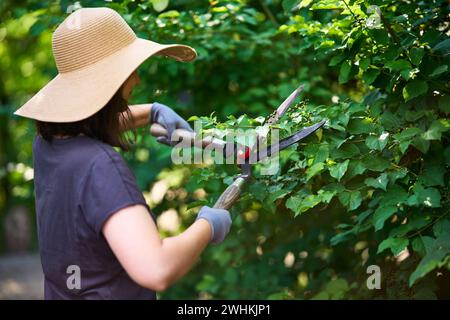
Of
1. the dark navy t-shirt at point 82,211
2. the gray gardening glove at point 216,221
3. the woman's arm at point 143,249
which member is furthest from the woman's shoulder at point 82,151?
the gray gardening glove at point 216,221

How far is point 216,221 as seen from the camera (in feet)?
6.79

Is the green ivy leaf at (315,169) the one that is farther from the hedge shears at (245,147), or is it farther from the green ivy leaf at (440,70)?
the green ivy leaf at (440,70)

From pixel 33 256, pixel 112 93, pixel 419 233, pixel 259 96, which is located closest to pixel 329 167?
pixel 419 233

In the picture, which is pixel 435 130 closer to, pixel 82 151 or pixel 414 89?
pixel 414 89

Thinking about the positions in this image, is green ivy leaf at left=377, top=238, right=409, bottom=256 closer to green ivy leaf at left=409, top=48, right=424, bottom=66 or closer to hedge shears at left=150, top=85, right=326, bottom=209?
hedge shears at left=150, top=85, right=326, bottom=209

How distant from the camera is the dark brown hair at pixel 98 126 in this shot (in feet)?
6.75

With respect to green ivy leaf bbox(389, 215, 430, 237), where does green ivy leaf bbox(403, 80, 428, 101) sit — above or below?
above

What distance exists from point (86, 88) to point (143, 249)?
54 cm

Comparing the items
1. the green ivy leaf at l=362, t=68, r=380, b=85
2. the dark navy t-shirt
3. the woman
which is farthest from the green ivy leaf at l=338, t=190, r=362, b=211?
the dark navy t-shirt

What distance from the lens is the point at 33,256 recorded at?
9.15 meters

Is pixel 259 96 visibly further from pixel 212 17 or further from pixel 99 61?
pixel 99 61

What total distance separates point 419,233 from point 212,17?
1969 millimetres

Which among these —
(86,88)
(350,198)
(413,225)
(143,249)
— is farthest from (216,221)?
(413,225)

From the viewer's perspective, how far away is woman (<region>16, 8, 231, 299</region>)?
1849mm
